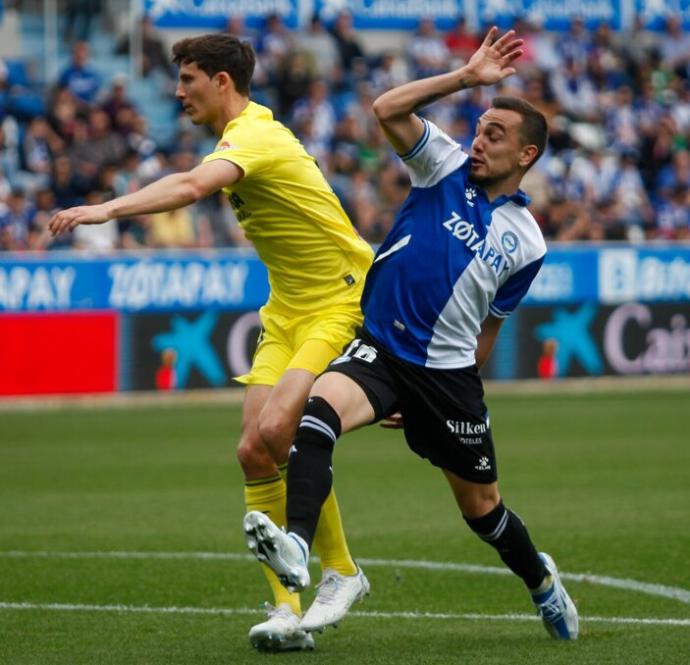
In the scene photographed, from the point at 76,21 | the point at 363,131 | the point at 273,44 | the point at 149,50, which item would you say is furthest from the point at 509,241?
the point at 76,21

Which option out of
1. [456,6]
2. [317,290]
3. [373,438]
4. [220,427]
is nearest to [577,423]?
[373,438]

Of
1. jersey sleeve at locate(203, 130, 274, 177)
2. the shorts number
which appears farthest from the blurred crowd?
the shorts number

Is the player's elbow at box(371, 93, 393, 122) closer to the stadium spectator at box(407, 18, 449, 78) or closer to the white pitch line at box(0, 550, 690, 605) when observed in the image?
the white pitch line at box(0, 550, 690, 605)

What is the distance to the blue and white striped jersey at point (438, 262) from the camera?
21.7ft

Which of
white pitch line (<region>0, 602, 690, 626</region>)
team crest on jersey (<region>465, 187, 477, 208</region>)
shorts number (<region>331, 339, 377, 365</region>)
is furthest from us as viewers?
white pitch line (<region>0, 602, 690, 626</region>)

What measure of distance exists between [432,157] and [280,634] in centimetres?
202

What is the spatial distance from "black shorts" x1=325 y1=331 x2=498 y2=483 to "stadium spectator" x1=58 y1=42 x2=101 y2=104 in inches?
692

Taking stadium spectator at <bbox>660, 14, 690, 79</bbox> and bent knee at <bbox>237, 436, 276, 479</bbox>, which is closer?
bent knee at <bbox>237, 436, 276, 479</bbox>

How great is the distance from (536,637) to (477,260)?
1614 mm

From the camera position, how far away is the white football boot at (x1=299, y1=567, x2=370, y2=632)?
6.38 m

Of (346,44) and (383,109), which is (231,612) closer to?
(383,109)

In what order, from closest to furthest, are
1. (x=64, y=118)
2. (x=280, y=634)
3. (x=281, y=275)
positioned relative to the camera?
(x=280, y=634) → (x=281, y=275) → (x=64, y=118)

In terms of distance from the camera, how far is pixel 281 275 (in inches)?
285

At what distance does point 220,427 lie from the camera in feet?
56.6
